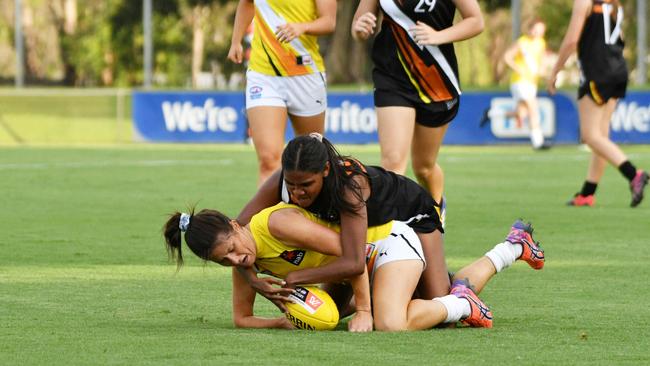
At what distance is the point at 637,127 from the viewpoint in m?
26.4

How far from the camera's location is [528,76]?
25.5m

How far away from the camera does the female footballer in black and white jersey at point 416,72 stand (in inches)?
389

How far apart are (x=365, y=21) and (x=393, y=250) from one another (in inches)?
110

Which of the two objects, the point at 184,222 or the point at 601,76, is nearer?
the point at 184,222

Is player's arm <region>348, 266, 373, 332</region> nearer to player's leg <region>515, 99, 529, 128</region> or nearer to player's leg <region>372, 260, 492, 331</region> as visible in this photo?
player's leg <region>372, 260, 492, 331</region>

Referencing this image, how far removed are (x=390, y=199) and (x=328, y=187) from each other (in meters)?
0.60

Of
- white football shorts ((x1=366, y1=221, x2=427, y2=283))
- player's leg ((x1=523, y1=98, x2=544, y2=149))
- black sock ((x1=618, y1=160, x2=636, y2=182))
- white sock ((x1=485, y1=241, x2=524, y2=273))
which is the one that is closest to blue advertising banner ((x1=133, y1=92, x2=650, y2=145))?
player's leg ((x1=523, y1=98, x2=544, y2=149))

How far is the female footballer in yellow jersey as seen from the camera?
268 inches

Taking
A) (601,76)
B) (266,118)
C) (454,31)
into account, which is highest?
(454,31)

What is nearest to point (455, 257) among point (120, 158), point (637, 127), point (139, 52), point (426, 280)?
point (426, 280)

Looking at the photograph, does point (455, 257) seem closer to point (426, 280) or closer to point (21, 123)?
point (426, 280)

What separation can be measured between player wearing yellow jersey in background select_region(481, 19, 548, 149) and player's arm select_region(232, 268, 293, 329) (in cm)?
1851

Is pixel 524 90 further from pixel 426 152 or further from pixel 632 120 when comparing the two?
pixel 426 152

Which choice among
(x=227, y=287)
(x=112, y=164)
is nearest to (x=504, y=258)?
(x=227, y=287)
